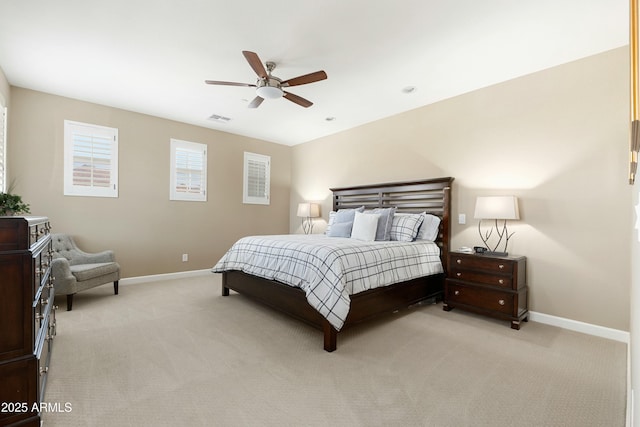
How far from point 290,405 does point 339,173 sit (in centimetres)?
434

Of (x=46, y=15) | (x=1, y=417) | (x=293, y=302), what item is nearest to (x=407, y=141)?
(x=293, y=302)

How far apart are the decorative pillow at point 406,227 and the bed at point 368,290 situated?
263 millimetres

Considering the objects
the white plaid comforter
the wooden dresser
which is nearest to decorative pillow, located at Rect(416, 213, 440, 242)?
the white plaid comforter

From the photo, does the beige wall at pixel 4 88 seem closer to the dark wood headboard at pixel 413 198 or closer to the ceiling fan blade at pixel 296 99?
the ceiling fan blade at pixel 296 99

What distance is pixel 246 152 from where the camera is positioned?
589 cm

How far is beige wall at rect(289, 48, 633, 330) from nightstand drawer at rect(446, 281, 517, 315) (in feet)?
1.56

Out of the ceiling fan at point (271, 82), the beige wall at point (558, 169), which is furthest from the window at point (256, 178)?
the beige wall at point (558, 169)

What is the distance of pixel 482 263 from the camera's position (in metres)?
3.23

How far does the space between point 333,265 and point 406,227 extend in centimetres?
165

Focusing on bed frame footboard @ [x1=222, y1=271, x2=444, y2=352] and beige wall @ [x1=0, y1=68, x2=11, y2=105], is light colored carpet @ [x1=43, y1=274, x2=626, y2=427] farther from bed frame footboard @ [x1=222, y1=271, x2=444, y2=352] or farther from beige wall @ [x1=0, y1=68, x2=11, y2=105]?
beige wall @ [x1=0, y1=68, x2=11, y2=105]

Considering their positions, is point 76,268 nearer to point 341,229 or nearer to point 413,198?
point 341,229

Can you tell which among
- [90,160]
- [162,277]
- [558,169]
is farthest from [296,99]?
[162,277]

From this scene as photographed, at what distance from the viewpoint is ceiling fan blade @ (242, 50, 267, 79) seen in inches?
94.5

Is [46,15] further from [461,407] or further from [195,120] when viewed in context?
[461,407]
